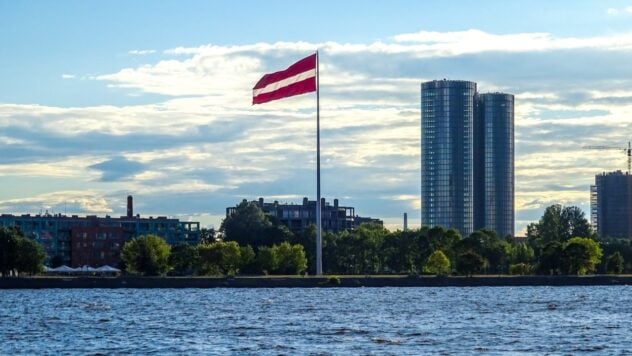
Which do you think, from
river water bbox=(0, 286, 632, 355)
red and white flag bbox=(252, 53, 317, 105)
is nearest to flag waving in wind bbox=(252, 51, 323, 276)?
red and white flag bbox=(252, 53, 317, 105)

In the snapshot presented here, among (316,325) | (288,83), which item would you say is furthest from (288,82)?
(316,325)

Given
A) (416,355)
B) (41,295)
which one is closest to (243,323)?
(416,355)

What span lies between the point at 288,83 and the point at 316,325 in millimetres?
72993

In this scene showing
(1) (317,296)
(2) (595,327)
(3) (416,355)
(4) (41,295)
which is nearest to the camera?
(3) (416,355)

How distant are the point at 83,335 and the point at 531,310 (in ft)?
160

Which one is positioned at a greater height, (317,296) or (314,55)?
(314,55)

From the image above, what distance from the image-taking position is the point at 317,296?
165m

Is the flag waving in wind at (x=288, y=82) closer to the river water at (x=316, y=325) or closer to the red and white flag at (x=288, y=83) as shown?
the red and white flag at (x=288, y=83)

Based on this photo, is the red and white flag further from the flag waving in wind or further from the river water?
the river water

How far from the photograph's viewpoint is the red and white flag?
168000 millimetres

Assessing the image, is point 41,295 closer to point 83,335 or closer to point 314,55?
point 314,55

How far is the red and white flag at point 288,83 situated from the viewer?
168m

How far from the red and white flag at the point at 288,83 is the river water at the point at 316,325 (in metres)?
24.5

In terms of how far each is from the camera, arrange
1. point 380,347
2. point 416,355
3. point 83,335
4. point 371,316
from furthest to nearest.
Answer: point 371,316 < point 83,335 < point 380,347 < point 416,355
